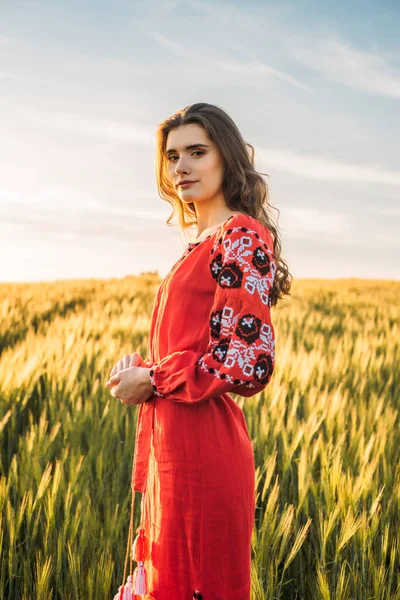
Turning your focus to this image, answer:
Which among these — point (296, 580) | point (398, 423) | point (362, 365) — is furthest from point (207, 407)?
point (362, 365)

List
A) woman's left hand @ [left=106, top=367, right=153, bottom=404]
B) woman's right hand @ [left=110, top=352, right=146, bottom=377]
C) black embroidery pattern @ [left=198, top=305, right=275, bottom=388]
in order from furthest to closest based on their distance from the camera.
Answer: woman's right hand @ [left=110, top=352, right=146, bottom=377], woman's left hand @ [left=106, top=367, right=153, bottom=404], black embroidery pattern @ [left=198, top=305, right=275, bottom=388]

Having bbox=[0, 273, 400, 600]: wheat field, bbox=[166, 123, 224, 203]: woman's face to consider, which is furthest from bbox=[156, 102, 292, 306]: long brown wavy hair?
bbox=[0, 273, 400, 600]: wheat field

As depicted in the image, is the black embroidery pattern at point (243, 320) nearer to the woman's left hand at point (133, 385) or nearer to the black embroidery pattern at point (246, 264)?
the black embroidery pattern at point (246, 264)

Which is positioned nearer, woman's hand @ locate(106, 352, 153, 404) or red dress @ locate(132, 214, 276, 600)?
red dress @ locate(132, 214, 276, 600)

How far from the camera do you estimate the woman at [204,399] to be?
1302 millimetres

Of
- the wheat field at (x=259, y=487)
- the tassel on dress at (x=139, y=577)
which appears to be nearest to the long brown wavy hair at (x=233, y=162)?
the tassel on dress at (x=139, y=577)

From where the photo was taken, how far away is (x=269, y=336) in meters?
1.31

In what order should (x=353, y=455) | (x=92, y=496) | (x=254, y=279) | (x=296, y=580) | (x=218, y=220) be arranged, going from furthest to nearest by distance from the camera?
1. (x=353, y=455)
2. (x=92, y=496)
3. (x=296, y=580)
4. (x=218, y=220)
5. (x=254, y=279)

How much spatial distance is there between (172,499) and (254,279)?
0.53 m

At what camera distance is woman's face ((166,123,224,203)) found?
1.53 metres

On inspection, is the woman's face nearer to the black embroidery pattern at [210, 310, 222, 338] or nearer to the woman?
the woman

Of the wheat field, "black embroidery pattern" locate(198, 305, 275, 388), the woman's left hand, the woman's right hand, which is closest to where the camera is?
"black embroidery pattern" locate(198, 305, 275, 388)

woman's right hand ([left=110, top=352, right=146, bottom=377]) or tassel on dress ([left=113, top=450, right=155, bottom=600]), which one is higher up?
woman's right hand ([left=110, top=352, right=146, bottom=377])

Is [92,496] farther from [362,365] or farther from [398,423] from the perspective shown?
[362,365]
